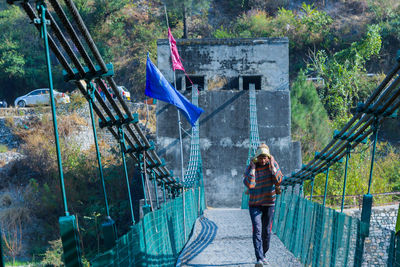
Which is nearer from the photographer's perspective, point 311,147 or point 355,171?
point 355,171

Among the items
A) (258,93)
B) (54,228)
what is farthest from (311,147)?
(54,228)

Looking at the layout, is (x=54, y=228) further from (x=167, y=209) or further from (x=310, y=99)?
(x=167, y=209)

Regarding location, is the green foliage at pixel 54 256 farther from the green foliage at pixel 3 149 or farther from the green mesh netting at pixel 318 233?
the green mesh netting at pixel 318 233

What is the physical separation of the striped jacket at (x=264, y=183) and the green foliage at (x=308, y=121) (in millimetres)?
12216

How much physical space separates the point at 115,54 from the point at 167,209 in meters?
21.0

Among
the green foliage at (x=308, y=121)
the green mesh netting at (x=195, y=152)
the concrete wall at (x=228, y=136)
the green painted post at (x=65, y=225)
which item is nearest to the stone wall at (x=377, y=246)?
the green painted post at (x=65, y=225)

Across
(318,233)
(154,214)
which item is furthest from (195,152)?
(154,214)

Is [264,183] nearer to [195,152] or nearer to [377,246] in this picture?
[377,246]

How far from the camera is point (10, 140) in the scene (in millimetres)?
17484

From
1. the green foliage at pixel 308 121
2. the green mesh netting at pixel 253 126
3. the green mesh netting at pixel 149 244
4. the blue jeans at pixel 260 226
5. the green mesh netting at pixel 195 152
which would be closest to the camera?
the green mesh netting at pixel 149 244

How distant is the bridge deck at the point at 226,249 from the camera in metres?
4.09

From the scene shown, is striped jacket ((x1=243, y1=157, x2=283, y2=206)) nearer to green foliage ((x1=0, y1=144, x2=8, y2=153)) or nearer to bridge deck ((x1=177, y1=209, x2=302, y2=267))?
bridge deck ((x1=177, y1=209, x2=302, y2=267))

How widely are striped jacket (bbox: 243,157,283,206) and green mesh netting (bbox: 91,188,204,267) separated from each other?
0.80 m

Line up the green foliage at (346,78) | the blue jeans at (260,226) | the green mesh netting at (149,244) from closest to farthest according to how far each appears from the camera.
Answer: the green mesh netting at (149,244) → the blue jeans at (260,226) → the green foliage at (346,78)
